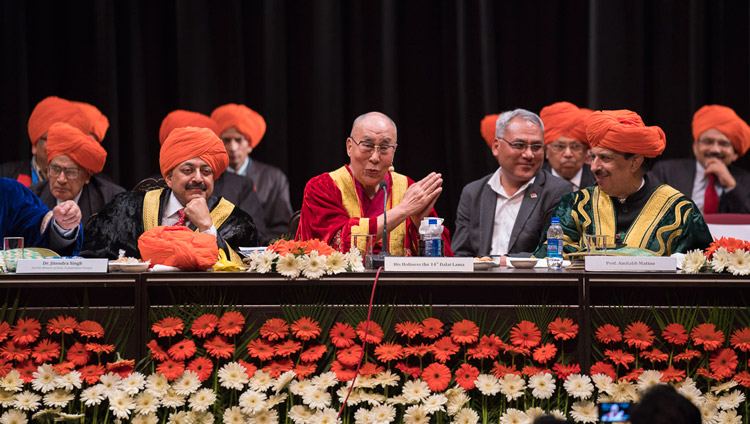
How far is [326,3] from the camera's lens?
19.5 feet

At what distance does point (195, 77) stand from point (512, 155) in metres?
3.15

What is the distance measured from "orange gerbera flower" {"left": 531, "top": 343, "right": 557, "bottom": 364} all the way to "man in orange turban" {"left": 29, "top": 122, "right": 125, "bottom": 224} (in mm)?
3273

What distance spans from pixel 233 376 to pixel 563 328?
3.68ft

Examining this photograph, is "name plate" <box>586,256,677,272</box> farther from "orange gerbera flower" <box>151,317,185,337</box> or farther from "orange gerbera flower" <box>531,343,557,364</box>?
"orange gerbera flower" <box>151,317,185,337</box>

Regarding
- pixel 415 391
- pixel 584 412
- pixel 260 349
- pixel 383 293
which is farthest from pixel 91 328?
pixel 584 412

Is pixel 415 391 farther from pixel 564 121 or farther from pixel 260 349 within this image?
pixel 564 121

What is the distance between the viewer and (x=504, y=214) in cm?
403

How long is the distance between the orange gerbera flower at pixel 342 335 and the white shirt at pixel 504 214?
153cm

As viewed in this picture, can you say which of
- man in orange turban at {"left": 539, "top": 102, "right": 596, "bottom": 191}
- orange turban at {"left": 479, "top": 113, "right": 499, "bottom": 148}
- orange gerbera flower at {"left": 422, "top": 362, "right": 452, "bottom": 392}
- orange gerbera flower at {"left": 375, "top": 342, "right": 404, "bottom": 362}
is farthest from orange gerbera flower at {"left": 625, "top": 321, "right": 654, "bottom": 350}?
orange turban at {"left": 479, "top": 113, "right": 499, "bottom": 148}

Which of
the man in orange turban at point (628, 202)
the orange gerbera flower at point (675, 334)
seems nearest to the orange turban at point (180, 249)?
the man in orange turban at point (628, 202)

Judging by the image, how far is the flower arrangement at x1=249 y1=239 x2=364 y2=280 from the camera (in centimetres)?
262

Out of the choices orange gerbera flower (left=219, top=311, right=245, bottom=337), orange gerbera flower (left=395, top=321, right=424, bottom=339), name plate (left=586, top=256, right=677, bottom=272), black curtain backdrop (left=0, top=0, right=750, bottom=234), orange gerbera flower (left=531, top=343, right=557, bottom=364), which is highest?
black curtain backdrop (left=0, top=0, right=750, bottom=234)

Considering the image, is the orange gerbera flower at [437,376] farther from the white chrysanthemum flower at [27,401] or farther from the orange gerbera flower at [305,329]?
the white chrysanthemum flower at [27,401]

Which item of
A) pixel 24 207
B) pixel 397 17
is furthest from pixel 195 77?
pixel 24 207
